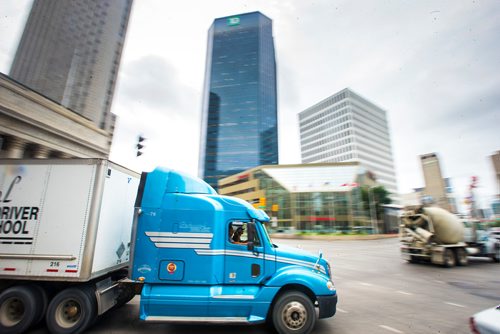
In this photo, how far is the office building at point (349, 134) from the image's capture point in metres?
131

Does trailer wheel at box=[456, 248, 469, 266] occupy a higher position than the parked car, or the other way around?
the parked car

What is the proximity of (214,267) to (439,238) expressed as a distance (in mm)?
13995

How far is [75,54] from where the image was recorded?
96.4 metres

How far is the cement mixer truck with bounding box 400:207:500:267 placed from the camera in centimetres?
1316

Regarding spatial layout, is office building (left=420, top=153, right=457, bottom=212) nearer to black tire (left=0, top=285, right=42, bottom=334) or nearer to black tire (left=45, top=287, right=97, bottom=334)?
black tire (left=45, top=287, right=97, bottom=334)

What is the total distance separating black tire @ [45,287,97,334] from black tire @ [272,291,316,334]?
12.6 feet

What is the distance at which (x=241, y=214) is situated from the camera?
5523mm

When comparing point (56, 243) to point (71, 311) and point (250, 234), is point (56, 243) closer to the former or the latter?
point (71, 311)

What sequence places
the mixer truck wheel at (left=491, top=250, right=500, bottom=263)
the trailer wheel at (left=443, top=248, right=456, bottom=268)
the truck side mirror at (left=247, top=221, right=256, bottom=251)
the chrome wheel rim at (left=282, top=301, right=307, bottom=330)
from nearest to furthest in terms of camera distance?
the chrome wheel rim at (left=282, top=301, right=307, bottom=330) < the truck side mirror at (left=247, top=221, right=256, bottom=251) < the trailer wheel at (left=443, top=248, right=456, bottom=268) < the mixer truck wheel at (left=491, top=250, right=500, bottom=263)

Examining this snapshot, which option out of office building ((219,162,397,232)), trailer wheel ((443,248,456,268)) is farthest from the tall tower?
trailer wheel ((443,248,456,268))

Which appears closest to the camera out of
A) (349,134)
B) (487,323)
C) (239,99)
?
(487,323)

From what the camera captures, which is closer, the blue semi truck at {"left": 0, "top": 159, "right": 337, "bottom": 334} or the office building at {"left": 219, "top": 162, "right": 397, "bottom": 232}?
the blue semi truck at {"left": 0, "top": 159, "right": 337, "bottom": 334}

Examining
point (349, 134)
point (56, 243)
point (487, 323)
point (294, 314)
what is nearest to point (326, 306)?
point (294, 314)

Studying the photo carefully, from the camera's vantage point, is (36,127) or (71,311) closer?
(71,311)
